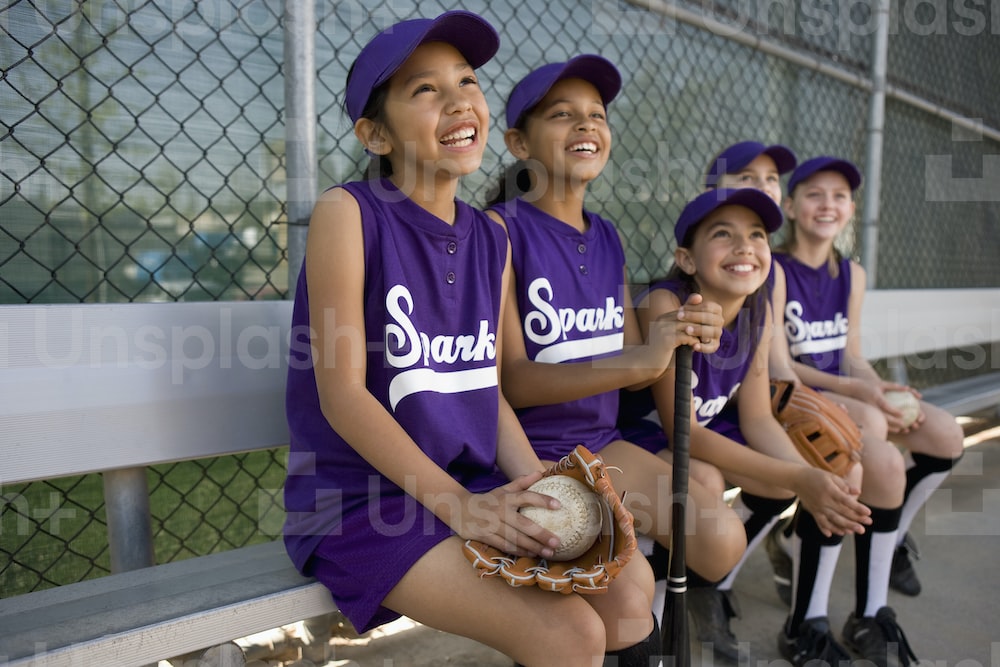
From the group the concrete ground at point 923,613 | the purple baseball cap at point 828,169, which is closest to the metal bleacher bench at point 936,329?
the concrete ground at point 923,613

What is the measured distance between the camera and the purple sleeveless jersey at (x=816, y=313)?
8.83 feet

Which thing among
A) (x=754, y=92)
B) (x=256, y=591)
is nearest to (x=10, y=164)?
(x=256, y=591)

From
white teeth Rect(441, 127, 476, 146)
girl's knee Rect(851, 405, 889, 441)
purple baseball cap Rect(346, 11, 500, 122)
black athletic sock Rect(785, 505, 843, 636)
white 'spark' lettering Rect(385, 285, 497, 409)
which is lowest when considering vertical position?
black athletic sock Rect(785, 505, 843, 636)

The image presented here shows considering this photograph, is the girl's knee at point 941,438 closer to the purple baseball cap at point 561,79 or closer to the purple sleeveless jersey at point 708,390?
the purple sleeveless jersey at point 708,390

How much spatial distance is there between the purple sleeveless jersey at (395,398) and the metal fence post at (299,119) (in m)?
0.35

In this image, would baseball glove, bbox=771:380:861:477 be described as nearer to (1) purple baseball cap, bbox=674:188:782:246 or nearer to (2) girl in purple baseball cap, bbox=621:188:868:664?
(2) girl in purple baseball cap, bbox=621:188:868:664

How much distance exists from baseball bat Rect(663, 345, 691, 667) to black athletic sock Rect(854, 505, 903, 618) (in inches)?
31.2

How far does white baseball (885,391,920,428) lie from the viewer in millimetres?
2484

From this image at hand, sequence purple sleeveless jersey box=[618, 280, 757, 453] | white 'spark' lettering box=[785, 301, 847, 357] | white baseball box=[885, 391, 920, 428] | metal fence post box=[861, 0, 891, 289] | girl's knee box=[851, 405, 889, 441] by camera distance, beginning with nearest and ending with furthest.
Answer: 1. purple sleeveless jersey box=[618, 280, 757, 453]
2. girl's knee box=[851, 405, 889, 441]
3. white baseball box=[885, 391, 920, 428]
4. white 'spark' lettering box=[785, 301, 847, 357]
5. metal fence post box=[861, 0, 891, 289]

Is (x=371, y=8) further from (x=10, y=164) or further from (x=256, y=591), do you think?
(x=256, y=591)

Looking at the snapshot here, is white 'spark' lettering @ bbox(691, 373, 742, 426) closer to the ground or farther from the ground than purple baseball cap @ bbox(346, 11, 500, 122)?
closer to the ground

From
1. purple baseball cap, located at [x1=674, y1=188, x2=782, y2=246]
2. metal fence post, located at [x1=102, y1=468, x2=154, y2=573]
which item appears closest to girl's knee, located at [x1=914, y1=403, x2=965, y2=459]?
purple baseball cap, located at [x1=674, y1=188, x2=782, y2=246]

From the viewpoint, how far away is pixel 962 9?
513cm

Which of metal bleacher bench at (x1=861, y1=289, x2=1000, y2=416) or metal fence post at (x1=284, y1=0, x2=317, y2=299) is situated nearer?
metal fence post at (x1=284, y1=0, x2=317, y2=299)
